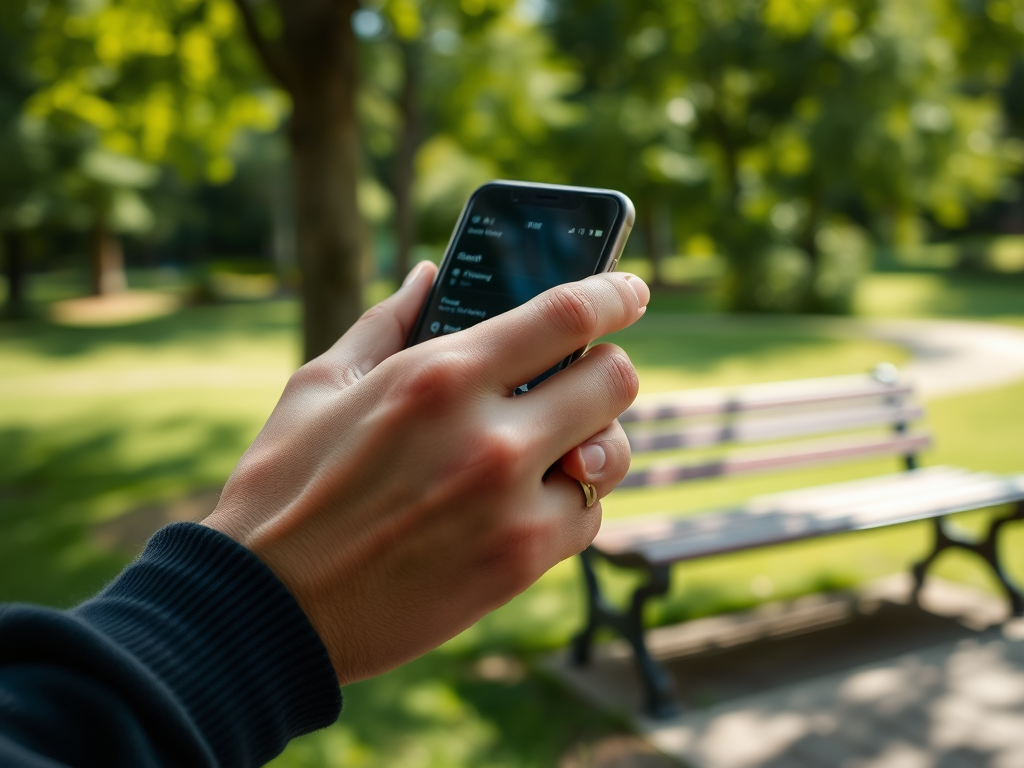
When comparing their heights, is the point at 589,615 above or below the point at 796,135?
above

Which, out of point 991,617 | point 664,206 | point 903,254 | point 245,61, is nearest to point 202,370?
point 245,61

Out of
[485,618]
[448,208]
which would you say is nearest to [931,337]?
[485,618]

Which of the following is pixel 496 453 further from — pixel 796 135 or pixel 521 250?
pixel 796 135

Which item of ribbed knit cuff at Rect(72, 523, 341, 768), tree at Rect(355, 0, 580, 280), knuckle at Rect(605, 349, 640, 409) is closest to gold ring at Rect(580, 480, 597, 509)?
knuckle at Rect(605, 349, 640, 409)

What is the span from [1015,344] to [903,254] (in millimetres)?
36769

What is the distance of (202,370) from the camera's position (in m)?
14.5

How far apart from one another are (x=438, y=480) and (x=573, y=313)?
255 mm

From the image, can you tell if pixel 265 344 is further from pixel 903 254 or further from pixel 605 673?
pixel 903 254

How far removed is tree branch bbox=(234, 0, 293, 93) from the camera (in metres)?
5.16

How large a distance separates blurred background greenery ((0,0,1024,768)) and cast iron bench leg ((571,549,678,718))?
0.23 metres

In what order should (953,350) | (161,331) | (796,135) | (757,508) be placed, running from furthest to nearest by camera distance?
(796,135) → (161,331) → (953,350) → (757,508)

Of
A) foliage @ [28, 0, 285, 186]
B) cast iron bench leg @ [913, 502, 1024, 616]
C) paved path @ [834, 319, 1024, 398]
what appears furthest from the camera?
paved path @ [834, 319, 1024, 398]

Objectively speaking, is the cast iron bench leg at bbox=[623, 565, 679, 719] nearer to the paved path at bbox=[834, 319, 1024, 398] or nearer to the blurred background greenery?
the blurred background greenery

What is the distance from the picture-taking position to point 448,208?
103 ft
